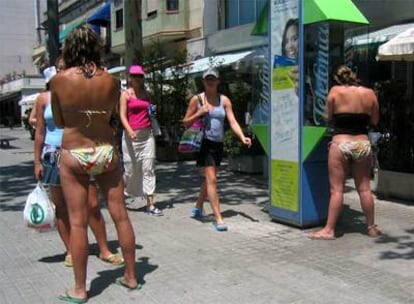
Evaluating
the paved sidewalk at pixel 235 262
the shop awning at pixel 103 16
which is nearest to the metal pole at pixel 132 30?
the paved sidewalk at pixel 235 262

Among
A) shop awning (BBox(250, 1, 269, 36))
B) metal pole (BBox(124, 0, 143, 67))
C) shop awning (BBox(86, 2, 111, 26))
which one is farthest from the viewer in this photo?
shop awning (BBox(86, 2, 111, 26))

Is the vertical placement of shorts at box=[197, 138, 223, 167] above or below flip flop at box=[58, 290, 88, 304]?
above

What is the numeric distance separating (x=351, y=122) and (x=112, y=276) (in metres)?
2.83

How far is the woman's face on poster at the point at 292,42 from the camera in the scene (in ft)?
20.9

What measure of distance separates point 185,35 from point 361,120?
765 inches

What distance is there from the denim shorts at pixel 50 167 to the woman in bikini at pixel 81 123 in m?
0.81

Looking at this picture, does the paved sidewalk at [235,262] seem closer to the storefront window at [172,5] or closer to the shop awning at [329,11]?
the shop awning at [329,11]

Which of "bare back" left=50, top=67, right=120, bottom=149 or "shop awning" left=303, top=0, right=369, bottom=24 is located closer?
"bare back" left=50, top=67, right=120, bottom=149


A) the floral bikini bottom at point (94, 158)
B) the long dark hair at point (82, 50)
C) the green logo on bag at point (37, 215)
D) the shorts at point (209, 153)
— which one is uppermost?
the long dark hair at point (82, 50)

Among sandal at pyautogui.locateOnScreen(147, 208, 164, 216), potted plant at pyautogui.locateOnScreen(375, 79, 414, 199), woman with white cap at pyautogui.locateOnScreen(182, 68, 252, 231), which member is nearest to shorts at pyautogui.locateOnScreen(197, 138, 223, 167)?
woman with white cap at pyautogui.locateOnScreen(182, 68, 252, 231)

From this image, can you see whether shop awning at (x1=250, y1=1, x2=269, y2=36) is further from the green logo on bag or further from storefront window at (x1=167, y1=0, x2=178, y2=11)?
storefront window at (x1=167, y1=0, x2=178, y2=11)

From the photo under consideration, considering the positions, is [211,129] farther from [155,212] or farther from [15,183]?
[15,183]

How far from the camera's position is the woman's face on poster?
6.37m

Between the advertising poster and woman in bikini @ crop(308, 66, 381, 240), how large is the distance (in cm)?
46
